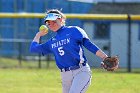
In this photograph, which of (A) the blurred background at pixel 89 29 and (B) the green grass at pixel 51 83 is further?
(A) the blurred background at pixel 89 29

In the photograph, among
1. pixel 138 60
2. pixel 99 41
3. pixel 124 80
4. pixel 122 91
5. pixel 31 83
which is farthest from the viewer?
pixel 99 41

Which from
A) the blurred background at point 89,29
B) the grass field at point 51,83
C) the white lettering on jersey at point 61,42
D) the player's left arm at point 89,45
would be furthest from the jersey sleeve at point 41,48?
the blurred background at point 89,29

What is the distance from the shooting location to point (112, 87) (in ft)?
37.4

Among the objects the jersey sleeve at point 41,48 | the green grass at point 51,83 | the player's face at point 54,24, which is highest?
the player's face at point 54,24

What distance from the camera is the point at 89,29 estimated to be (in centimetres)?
2127

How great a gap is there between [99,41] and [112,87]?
23.5 feet

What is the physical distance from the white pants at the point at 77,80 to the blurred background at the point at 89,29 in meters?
9.94

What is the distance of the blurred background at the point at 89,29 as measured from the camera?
17156 millimetres

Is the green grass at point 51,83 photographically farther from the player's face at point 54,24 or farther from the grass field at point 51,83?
the player's face at point 54,24

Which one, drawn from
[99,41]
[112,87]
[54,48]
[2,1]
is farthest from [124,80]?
[2,1]

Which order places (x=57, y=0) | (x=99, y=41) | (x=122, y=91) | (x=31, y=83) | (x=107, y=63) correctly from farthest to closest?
(x=57, y=0), (x=99, y=41), (x=31, y=83), (x=122, y=91), (x=107, y=63)

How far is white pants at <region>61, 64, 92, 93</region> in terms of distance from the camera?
600 centimetres

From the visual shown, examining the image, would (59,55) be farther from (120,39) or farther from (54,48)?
(120,39)

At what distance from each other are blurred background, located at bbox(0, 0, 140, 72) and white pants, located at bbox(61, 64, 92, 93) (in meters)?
9.94
